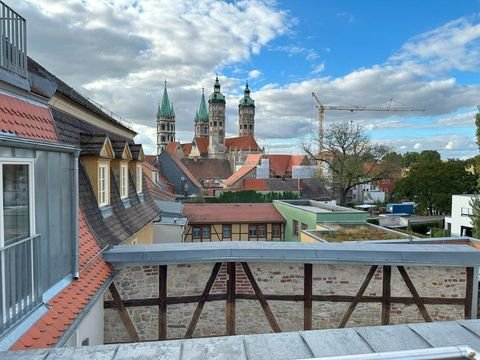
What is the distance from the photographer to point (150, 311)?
19.0ft

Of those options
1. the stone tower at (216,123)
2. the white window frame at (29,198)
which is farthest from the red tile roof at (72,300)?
the stone tower at (216,123)

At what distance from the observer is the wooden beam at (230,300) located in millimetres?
5840

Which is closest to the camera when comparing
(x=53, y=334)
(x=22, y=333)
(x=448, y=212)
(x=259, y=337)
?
(x=259, y=337)

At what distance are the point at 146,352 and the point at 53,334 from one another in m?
1.81

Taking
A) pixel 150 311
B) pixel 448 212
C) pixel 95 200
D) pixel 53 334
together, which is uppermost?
pixel 95 200

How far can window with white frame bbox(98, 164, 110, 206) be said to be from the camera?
20.2 feet

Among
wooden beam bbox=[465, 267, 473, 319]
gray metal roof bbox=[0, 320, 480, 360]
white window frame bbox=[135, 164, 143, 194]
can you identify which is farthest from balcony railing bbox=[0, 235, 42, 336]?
wooden beam bbox=[465, 267, 473, 319]

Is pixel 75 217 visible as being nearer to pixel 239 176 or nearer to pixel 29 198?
pixel 29 198

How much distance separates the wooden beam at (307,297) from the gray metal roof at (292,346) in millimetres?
3705

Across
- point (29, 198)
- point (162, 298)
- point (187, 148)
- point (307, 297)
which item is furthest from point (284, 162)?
point (29, 198)

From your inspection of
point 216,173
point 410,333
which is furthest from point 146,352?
point 216,173

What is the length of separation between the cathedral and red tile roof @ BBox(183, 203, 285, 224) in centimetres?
4717

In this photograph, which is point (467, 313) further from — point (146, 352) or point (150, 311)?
point (146, 352)

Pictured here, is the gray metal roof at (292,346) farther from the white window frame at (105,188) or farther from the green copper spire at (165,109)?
the green copper spire at (165,109)
